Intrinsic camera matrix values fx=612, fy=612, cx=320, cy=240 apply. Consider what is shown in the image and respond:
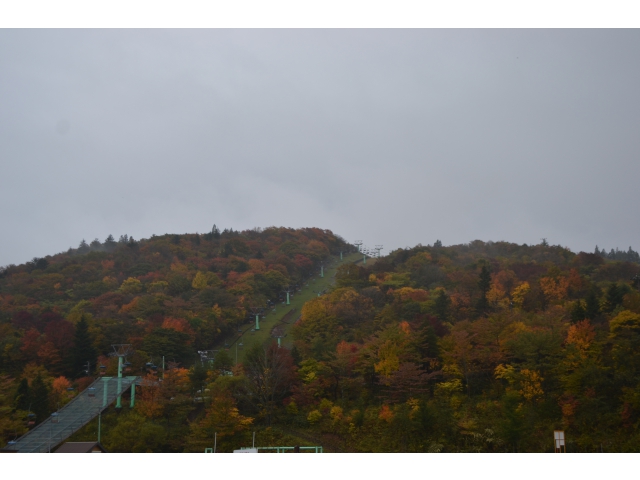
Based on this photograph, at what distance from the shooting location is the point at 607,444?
25.8 meters

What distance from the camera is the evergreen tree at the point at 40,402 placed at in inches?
1242

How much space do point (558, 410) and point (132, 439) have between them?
20.0m

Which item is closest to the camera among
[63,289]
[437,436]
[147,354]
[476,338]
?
[437,436]

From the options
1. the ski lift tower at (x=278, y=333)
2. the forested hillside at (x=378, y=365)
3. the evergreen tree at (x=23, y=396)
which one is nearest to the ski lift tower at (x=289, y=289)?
the forested hillside at (x=378, y=365)

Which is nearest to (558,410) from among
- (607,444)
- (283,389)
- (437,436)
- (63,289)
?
(607,444)

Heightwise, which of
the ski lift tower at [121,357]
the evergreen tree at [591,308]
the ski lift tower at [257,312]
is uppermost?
the ski lift tower at [257,312]

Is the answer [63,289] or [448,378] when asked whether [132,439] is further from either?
[63,289]

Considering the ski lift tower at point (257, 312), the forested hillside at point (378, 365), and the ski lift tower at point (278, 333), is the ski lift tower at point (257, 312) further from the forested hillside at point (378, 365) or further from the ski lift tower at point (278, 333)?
the ski lift tower at point (278, 333)

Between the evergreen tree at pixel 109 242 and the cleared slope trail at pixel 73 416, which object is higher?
the evergreen tree at pixel 109 242

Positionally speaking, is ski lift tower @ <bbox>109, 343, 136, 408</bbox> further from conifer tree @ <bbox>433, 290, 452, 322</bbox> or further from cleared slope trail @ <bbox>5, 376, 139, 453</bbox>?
conifer tree @ <bbox>433, 290, 452, 322</bbox>

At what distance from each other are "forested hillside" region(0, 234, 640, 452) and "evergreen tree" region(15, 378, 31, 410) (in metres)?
0.08

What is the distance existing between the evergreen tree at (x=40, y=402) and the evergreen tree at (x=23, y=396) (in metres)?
0.25

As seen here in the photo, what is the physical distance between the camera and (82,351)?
38.4m

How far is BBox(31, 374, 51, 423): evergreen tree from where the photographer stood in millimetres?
31548
